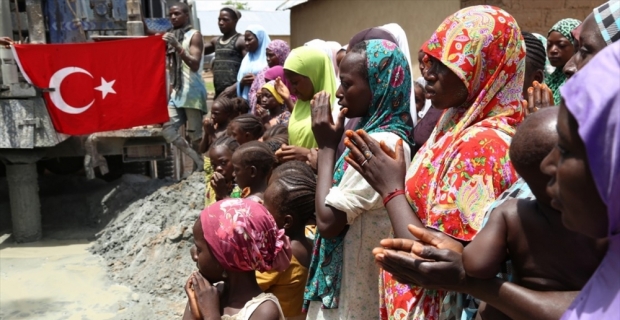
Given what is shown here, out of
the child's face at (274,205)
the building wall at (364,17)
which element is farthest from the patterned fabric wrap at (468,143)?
the building wall at (364,17)

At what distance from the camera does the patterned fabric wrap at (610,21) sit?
177cm

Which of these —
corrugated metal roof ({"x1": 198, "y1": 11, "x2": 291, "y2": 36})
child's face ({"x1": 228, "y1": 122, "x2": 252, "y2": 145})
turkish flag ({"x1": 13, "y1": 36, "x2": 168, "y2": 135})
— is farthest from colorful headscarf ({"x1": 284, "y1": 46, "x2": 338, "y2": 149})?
corrugated metal roof ({"x1": 198, "y1": 11, "x2": 291, "y2": 36})

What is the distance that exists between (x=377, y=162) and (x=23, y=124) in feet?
19.7

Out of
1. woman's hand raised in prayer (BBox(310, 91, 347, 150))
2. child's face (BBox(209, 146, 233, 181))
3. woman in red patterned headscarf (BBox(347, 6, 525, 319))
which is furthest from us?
child's face (BBox(209, 146, 233, 181))

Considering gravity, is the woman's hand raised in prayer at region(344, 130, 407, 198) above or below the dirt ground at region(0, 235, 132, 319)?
above

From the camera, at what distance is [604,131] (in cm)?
98

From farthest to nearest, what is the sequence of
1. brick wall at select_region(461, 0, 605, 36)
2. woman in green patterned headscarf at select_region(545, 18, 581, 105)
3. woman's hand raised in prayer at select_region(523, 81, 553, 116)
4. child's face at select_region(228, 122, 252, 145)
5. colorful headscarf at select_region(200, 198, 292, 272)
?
brick wall at select_region(461, 0, 605, 36)
child's face at select_region(228, 122, 252, 145)
woman in green patterned headscarf at select_region(545, 18, 581, 105)
woman's hand raised in prayer at select_region(523, 81, 553, 116)
colorful headscarf at select_region(200, 198, 292, 272)

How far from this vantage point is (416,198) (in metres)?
2.05

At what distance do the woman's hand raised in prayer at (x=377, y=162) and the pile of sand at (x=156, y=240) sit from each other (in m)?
3.55

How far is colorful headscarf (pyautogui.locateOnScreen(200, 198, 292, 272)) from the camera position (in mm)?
2174

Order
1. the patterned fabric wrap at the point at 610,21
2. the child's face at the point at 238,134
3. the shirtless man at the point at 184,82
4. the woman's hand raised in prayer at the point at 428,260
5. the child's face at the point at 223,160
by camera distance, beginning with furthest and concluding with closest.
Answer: the shirtless man at the point at 184,82
the child's face at the point at 238,134
the child's face at the point at 223,160
the patterned fabric wrap at the point at 610,21
the woman's hand raised in prayer at the point at 428,260

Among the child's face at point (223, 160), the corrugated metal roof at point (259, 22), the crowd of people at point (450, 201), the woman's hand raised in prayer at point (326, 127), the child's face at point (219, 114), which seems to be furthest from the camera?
the corrugated metal roof at point (259, 22)

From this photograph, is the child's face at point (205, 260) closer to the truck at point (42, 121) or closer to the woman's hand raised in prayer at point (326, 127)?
the woman's hand raised in prayer at point (326, 127)

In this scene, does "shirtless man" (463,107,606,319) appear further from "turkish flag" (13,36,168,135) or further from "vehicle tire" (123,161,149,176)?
"vehicle tire" (123,161,149,176)
